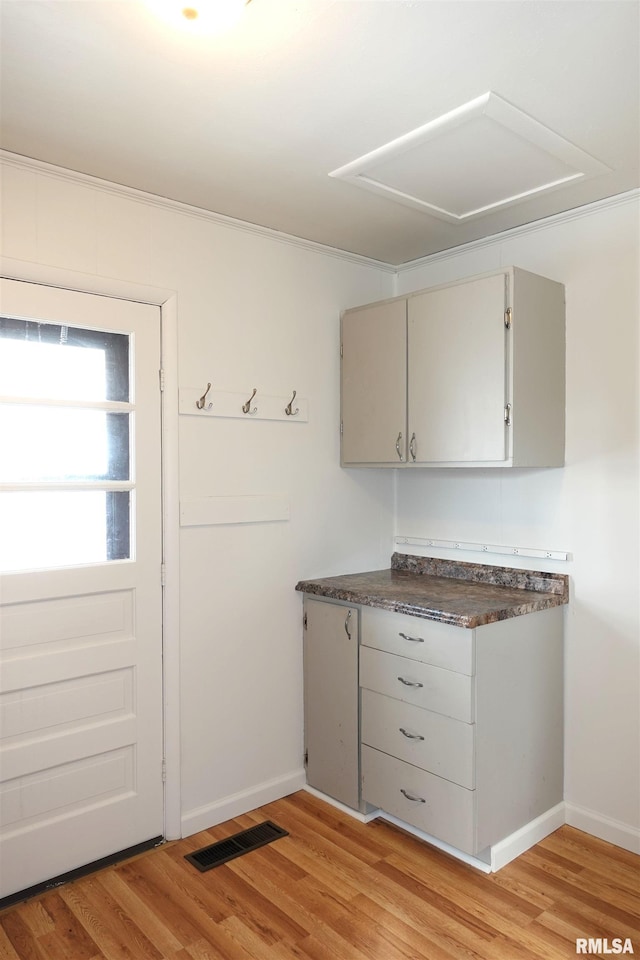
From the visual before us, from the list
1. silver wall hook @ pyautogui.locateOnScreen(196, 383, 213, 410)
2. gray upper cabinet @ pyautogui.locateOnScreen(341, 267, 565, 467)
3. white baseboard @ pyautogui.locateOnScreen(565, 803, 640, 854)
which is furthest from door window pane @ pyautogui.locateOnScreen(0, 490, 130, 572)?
white baseboard @ pyautogui.locateOnScreen(565, 803, 640, 854)

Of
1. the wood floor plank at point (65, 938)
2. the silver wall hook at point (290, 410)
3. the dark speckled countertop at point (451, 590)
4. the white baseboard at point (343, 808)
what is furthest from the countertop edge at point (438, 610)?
the wood floor plank at point (65, 938)

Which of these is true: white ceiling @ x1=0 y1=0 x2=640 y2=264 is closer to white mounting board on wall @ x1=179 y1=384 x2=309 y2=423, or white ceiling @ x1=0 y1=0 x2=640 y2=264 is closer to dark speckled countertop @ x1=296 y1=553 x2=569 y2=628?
white mounting board on wall @ x1=179 y1=384 x2=309 y2=423

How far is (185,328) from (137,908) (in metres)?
2.09

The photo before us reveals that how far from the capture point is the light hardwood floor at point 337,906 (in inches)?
81.5

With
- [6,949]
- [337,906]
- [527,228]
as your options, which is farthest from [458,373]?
[6,949]

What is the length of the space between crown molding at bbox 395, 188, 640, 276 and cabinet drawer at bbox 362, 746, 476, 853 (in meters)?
2.27

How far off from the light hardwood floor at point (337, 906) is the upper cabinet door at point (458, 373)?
1.54 metres

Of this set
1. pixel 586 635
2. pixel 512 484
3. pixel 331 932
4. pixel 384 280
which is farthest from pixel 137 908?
pixel 384 280

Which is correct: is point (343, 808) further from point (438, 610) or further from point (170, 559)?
point (170, 559)

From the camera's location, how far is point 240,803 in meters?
2.89

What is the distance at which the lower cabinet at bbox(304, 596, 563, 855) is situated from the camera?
2.44m

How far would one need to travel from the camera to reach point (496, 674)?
2.50 meters

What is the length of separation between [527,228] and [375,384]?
934 millimetres

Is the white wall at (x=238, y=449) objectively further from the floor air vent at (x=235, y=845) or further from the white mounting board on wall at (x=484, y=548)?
the white mounting board on wall at (x=484, y=548)
